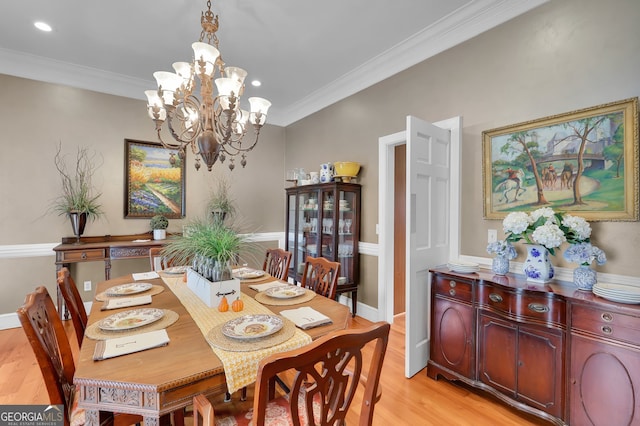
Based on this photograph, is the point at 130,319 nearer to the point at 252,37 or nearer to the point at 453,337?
the point at 453,337

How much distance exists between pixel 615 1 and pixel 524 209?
4.50ft

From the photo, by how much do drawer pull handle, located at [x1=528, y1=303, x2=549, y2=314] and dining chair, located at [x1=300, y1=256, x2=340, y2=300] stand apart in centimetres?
122

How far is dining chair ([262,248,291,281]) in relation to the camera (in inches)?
109

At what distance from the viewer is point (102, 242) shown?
362 centimetres

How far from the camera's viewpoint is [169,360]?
1140 millimetres

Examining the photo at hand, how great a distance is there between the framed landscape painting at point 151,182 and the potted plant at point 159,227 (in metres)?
0.21

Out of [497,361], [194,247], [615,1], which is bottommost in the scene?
[497,361]

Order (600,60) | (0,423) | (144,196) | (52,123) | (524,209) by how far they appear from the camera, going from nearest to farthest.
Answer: (0,423), (600,60), (524,209), (52,123), (144,196)

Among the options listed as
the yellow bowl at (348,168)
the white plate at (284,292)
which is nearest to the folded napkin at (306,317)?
the white plate at (284,292)

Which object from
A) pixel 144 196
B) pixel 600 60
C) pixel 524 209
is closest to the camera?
pixel 600 60

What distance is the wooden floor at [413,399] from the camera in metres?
1.92

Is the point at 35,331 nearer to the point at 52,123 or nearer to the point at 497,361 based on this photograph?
the point at 497,361

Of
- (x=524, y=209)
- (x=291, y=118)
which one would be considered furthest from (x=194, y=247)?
(x=291, y=118)

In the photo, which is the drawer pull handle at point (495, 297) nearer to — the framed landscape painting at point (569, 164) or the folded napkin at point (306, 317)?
the framed landscape painting at point (569, 164)
